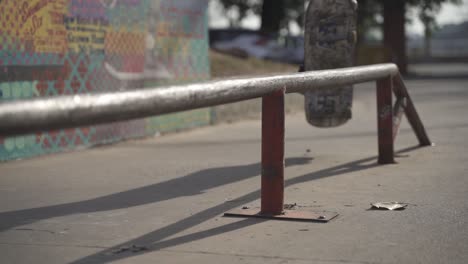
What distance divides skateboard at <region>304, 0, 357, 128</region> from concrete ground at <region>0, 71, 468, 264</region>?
1.41ft

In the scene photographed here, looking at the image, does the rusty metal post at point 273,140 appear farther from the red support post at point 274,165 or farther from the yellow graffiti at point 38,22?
the yellow graffiti at point 38,22

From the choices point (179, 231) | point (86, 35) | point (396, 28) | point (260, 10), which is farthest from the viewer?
point (260, 10)

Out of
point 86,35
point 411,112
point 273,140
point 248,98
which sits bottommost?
point 411,112

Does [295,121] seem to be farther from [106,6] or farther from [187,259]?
[187,259]

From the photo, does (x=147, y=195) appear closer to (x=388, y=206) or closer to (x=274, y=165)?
(x=274, y=165)

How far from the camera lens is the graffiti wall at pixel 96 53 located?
26.2ft

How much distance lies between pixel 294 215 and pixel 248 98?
902mm

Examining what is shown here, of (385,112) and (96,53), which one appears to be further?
(96,53)

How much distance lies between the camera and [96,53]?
916cm

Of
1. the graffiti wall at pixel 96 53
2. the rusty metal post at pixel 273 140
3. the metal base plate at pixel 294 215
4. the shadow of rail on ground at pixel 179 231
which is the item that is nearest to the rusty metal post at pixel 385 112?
the shadow of rail on ground at pixel 179 231

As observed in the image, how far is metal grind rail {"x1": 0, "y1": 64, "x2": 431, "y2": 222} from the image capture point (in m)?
2.88

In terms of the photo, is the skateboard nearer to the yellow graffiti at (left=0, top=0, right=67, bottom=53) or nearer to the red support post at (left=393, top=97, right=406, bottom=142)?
the red support post at (left=393, top=97, right=406, bottom=142)

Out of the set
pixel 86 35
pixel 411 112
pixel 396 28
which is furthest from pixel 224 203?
pixel 396 28

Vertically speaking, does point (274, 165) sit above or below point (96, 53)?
below
